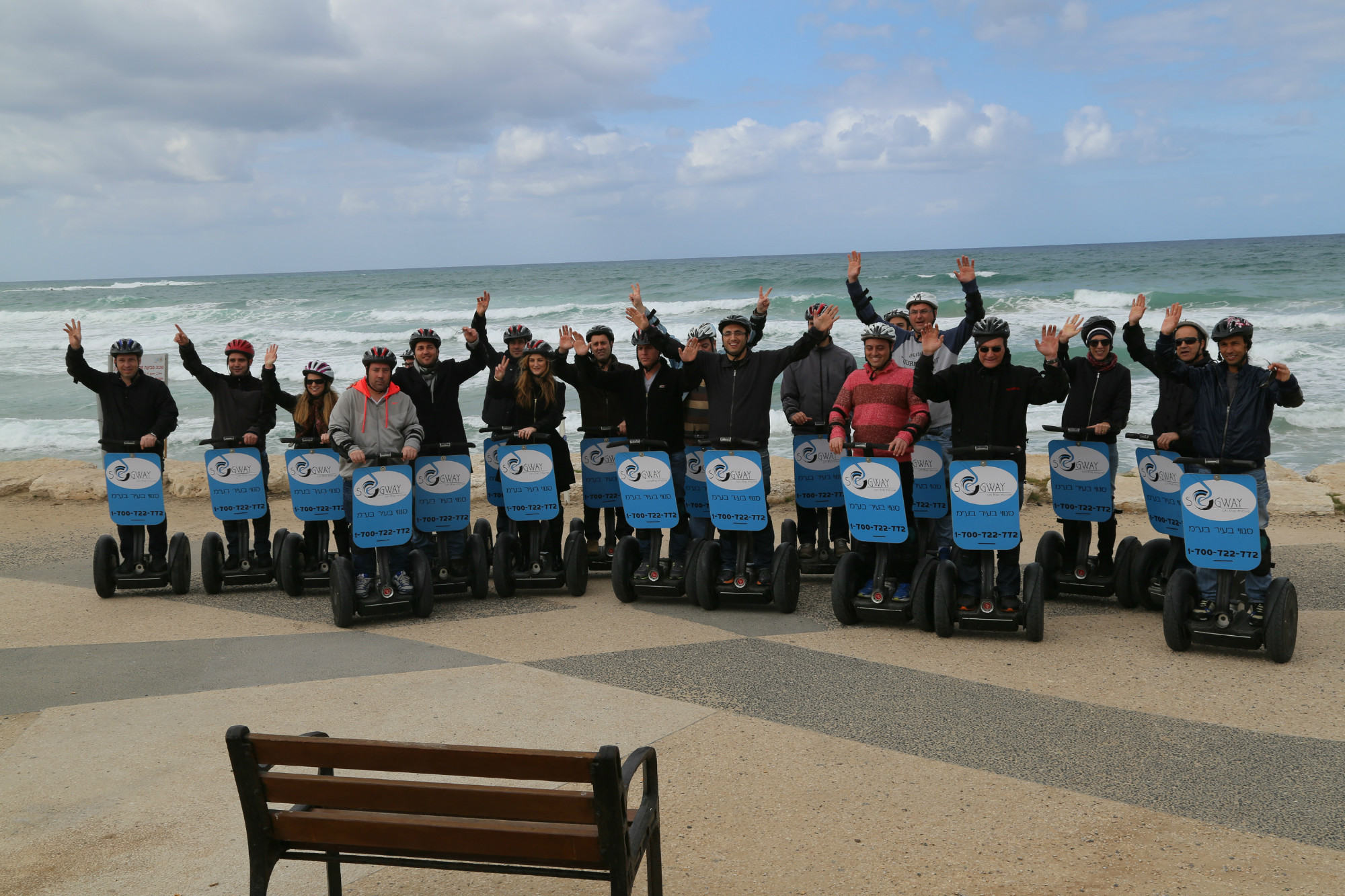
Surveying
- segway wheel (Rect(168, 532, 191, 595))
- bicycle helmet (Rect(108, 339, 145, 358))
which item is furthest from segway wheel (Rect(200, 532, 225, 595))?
bicycle helmet (Rect(108, 339, 145, 358))

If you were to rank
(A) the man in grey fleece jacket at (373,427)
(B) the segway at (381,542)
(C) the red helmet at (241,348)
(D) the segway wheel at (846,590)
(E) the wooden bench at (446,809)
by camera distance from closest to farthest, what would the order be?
1. (E) the wooden bench at (446,809)
2. (D) the segway wheel at (846,590)
3. (B) the segway at (381,542)
4. (A) the man in grey fleece jacket at (373,427)
5. (C) the red helmet at (241,348)

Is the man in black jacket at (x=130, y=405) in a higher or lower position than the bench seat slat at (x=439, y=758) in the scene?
higher

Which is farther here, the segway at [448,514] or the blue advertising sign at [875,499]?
the segway at [448,514]

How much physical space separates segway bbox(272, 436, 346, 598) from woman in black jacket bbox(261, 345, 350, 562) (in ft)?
0.36

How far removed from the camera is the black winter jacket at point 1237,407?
6371 millimetres

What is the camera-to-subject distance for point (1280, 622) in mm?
6066

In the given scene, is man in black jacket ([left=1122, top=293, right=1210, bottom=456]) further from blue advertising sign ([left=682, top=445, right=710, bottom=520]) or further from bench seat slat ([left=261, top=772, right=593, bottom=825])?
bench seat slat ([left=261, top=772, right=593, bottom=825])

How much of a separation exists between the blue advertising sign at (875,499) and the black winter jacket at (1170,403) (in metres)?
1.97

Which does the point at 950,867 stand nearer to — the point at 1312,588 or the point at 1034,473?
the point at 1312,588

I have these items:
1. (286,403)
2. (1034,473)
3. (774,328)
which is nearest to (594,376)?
(286,403)

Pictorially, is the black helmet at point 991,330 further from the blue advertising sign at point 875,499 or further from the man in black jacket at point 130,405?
the man in black jacket at point 130,405

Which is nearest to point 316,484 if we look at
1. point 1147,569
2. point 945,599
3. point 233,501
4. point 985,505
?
point 233,501

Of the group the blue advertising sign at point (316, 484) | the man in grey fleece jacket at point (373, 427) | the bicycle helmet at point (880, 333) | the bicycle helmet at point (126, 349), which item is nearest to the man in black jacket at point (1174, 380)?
the bicycle helmet at point (880, 333)

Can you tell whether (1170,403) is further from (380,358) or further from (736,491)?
(380,358)
